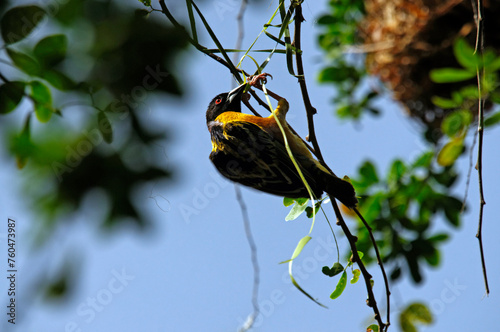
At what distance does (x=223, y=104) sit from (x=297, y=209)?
71 cm

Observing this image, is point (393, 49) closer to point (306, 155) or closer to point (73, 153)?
point (306, 155)

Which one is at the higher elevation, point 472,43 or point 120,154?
point 472,43

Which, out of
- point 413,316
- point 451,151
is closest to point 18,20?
point 413,316

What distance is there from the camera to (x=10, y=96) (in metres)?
0.80

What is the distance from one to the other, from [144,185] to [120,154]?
5cm

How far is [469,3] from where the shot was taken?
8.70 ft

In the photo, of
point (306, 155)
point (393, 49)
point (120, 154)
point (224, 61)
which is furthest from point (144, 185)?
point (393, 49)

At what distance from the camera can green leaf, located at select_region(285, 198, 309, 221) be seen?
1.42m

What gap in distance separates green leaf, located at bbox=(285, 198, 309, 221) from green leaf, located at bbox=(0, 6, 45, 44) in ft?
2.83

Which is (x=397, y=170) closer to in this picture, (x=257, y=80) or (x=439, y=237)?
(x=439, y=237)

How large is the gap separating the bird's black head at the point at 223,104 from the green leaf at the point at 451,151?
76 centimetres

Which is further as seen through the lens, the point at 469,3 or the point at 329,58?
the point at 329,58

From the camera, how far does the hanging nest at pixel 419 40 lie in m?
2.66

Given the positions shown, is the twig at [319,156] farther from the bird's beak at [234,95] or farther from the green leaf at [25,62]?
the green leaf at [25,62]
